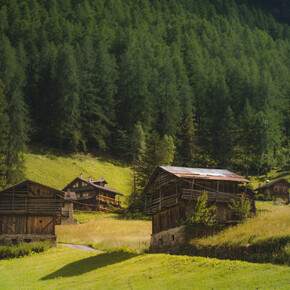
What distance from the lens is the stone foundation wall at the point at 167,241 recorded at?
36.8 m

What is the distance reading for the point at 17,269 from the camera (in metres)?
33.3

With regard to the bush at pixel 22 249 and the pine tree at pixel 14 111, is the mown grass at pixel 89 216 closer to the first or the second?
the pine tree at pixel 14 111

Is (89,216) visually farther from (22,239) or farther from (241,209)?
(241,209)

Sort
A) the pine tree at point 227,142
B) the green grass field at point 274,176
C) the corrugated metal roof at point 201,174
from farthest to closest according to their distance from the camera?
the pine tree at point 227,142
the green grass field at point 274,176
the corrugated metal roof at point 201,174

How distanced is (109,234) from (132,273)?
24447mm

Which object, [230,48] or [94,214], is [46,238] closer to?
[94,214]

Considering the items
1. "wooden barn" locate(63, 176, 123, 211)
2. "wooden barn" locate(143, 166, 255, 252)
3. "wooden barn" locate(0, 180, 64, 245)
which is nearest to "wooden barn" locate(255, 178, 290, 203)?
"wooden barn" locate(63, 176, 123, 211)

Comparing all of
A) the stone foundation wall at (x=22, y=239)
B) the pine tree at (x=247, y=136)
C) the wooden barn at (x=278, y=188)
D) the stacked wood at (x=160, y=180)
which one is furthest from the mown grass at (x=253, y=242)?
the pine tree at (x=247, y=136)

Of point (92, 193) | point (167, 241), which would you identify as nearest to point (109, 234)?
point (167, 241)

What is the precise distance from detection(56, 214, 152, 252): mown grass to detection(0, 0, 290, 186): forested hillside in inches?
484

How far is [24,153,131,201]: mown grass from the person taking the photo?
72.0 m

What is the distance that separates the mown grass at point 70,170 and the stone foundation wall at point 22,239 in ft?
81.4

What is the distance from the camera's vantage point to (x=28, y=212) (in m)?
45.0

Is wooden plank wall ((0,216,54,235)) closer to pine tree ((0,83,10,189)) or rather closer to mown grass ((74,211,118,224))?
pine tree ((0,83,10,189))
